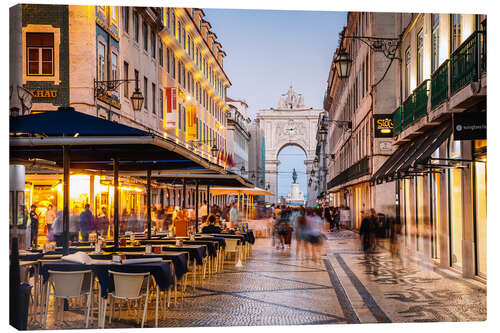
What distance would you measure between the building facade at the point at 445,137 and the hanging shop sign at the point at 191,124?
17.2 meters

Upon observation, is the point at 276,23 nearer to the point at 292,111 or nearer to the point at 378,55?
the point at 378,55

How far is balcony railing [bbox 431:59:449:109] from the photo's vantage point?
1656 cm

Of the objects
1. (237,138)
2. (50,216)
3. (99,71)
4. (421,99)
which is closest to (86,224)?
(50,216)

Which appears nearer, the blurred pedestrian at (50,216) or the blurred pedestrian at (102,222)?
the blurred pedestrian at (50,216)

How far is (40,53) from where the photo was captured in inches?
896

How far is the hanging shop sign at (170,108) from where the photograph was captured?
110 feet

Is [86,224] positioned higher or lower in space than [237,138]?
lower

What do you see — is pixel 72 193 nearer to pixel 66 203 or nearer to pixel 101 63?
pixel 101 63

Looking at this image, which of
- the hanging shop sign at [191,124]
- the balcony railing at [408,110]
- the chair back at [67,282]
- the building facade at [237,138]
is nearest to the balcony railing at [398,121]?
the balcony railing at [408,110]

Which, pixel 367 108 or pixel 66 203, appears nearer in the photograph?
pixel 66 203

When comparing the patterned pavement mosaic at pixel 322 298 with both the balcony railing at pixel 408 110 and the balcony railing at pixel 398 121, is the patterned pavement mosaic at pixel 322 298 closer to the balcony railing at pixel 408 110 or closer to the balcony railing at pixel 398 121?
the balcony railing at pixel 408 110

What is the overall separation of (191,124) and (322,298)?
2890cm
